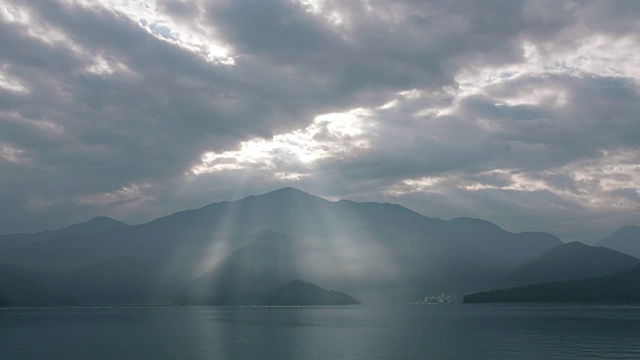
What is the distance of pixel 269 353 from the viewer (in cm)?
11662

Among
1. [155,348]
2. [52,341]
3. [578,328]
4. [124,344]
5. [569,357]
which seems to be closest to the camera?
[569,357]

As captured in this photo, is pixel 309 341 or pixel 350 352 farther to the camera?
pixel 309 341

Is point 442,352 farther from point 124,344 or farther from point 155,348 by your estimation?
point 124,344

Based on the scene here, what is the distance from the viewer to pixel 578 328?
171 meters

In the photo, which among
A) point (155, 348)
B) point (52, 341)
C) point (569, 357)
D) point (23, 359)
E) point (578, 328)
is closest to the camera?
point (569, 357)

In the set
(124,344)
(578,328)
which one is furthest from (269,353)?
(578,328)

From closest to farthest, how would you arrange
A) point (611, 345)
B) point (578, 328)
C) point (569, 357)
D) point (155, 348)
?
1. point (569, 357)
2. point (611, 345)
3. point (155, 348)
4. point (578, 328)

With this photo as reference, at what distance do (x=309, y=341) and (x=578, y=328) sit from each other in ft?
277

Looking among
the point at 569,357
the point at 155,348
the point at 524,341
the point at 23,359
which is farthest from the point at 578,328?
the point at 23,359

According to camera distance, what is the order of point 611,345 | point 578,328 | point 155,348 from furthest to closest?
point 578,328 → point 155,348 → point 611,345

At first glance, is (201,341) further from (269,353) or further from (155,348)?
(269,353)

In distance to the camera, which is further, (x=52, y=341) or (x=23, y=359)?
(x=52, y=341)

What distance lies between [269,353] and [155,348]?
29.1 metres

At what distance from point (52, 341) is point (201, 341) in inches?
1610
